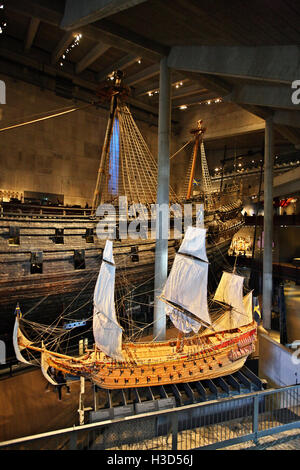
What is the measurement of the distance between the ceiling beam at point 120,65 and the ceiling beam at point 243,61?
5.94 meters

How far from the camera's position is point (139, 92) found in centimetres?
1591

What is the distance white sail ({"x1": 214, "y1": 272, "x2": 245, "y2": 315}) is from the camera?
25.1 feet

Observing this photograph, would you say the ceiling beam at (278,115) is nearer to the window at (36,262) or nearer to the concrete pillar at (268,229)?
the concrete pillar at (268,229)

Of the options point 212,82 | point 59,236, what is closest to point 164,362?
point 59,236

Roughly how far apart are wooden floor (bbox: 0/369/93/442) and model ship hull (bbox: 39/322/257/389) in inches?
24.6

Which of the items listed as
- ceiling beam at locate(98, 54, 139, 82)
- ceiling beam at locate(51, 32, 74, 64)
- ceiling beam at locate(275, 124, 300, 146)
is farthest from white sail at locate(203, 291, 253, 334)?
ceiling beam at locate(51, 32, 74, 64)

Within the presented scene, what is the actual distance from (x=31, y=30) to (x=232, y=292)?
1158 centimetres

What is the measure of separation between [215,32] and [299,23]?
1749mm

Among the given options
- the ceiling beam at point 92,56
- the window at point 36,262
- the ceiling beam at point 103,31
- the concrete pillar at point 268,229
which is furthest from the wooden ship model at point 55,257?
the concrete pillar at point 268,229

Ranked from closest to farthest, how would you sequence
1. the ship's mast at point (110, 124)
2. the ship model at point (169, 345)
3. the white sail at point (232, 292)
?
the ship model at point (169, 345)
the white sail at point (232, 292)
the ship's mast at point (110, 124)

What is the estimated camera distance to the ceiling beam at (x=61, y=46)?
1087 cm
